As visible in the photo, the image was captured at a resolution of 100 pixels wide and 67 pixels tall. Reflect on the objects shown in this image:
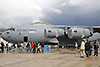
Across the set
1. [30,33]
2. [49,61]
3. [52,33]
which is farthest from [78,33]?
[49,61]

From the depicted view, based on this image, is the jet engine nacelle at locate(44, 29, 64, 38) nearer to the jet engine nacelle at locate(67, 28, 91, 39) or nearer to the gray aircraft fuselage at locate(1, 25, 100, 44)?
the gray aircraft fuselage at locate(1, 25, 100, 44)

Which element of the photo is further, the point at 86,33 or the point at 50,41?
the point at 50,41

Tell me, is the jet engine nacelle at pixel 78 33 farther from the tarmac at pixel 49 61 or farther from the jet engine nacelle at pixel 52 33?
the tarmac at pixel 49 61

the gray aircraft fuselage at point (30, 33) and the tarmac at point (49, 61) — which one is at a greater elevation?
the gray aircraft fuselage at point (30, 33)

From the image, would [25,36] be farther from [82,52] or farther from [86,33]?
[82,52]

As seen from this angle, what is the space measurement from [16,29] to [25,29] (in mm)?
1383

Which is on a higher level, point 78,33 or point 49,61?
point 78,33

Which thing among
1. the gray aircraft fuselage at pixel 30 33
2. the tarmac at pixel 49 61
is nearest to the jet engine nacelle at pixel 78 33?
the gray aircraft fuselage at pixel 30 33

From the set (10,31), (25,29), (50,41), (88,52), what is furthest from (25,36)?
(88,52)

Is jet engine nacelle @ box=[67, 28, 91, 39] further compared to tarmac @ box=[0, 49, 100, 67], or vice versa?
jet engine nacelle @ box=[67, 28, 91, 39]

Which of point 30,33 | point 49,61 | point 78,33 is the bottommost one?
point 49,61

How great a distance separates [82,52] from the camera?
33.2 feet

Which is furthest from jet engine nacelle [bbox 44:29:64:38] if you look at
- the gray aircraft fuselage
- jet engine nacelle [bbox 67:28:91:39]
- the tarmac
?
the tarmac

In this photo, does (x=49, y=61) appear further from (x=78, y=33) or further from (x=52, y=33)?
(x=78, y=33)
